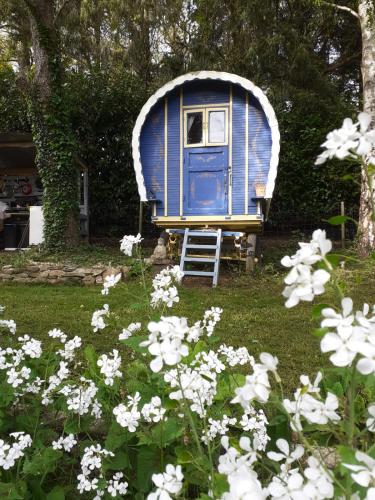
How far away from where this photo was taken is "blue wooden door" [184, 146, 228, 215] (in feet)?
24.0

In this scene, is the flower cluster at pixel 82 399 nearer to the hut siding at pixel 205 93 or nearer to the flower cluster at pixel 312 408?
the flower cluster at pixel 312 408

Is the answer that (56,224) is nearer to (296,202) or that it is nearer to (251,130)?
(251,130)

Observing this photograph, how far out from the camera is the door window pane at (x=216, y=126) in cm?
738

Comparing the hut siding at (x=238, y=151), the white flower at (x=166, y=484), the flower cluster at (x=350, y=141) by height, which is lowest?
the white flower at (x=166, y=484)

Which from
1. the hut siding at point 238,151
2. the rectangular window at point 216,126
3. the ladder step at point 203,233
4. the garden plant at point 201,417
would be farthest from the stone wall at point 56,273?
the garden plant at point 201,417

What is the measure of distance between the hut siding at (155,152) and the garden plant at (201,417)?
5548mm

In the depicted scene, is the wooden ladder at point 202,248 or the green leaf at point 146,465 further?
the wooden ladder at point 202,248

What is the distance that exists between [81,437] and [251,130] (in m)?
6.04

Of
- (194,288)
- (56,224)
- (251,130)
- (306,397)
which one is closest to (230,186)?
(251,130)

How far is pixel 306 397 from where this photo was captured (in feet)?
2.55

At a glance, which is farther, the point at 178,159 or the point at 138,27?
the point at 138,27

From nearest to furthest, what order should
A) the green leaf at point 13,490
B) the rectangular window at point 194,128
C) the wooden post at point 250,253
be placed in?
the green leaf at point 13,490 < the wooden post at point 250,253 < the rectangular window at point 194,128

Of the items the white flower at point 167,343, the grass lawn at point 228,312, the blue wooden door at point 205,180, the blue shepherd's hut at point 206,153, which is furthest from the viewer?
the blue wooden door at point 205,180

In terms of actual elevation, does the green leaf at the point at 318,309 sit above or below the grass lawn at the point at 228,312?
above
